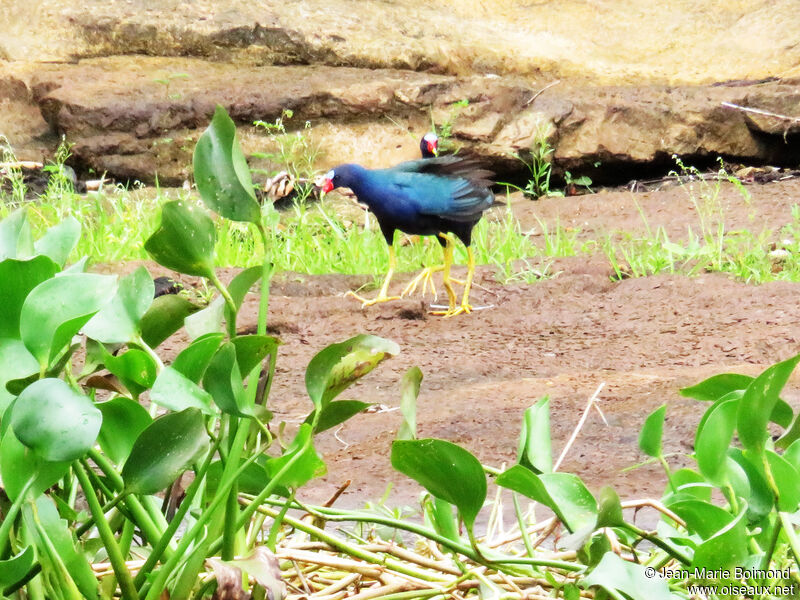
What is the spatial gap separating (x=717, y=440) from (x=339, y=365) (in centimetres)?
36

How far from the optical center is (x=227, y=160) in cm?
99

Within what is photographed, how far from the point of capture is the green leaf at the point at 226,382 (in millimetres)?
878

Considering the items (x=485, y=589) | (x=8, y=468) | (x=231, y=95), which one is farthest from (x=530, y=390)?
(x=231, y=95)

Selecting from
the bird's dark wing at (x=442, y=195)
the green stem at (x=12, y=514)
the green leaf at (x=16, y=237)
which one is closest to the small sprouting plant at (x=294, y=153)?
the bird's dark wing at (x=442, y=195)

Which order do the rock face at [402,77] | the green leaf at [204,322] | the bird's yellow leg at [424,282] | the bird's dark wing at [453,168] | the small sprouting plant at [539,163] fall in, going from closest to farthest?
the green leaf at [204,322] < the bird's yellow leg at [424,282] < the bird's dark wing at [453,168] < the small sprouting plant at [539,163] < the rock face at [402,77]

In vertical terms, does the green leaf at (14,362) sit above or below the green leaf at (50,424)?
below

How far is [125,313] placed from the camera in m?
Answer: 1.05

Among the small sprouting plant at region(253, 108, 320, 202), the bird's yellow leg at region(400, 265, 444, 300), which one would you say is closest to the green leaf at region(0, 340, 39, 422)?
the bird's yellow leg at region(400, 265, 444, 300)

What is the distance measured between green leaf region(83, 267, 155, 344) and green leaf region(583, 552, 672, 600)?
0.50 m

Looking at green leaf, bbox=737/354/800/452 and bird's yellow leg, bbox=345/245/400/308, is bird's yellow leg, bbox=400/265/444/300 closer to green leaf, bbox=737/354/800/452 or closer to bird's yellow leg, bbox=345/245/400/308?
bird's yellow leg, bbox=345/245/400/308

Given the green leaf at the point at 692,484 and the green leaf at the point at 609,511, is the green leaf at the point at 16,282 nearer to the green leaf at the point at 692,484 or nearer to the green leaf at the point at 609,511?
the green leaf at the point at 609,511

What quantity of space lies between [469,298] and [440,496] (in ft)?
12.8

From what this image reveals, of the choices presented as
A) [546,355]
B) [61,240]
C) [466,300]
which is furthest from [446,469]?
[466,300]

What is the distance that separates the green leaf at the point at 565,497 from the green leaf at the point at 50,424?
1.16ft
